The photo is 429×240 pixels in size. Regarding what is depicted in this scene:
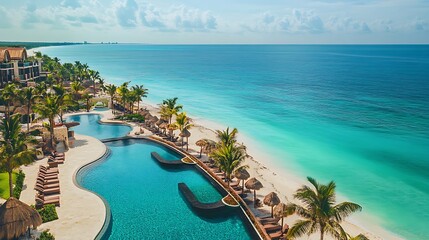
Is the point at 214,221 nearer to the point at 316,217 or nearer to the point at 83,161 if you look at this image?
the point at 316,217

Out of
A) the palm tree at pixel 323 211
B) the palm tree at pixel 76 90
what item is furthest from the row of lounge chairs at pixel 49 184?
the palm tree at pixel 76 90

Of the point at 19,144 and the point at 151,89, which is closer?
the point at 19,144

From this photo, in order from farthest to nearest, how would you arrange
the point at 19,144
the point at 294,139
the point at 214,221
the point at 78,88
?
1. the point at 78,88
2. the point at 294,139
3. the point at 214,221
4. the point at 19,144

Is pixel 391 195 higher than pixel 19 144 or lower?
lower

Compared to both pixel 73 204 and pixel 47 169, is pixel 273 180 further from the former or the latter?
pixel 47 169

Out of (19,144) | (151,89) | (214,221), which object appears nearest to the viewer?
(19,144)

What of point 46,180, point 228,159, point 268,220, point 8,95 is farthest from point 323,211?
point 8,95

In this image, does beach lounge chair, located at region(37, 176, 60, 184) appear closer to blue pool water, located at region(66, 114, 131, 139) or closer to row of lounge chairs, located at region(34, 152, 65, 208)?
row of lounge chairs, located at region(34, 152, 65, 208)

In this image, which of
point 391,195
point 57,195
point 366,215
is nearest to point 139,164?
point 57,195
